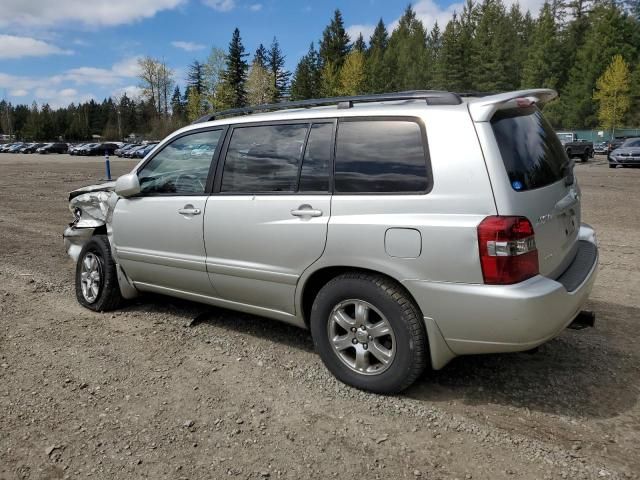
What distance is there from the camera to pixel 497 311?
2.83 m

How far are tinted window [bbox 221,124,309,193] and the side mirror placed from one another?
37.8 inches

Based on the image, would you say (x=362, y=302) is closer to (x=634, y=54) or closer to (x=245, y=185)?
(x=245, y=185)

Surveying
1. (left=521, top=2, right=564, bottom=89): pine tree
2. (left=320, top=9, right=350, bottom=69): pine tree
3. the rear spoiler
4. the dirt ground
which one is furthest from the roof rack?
(left=320, top=9, right=350, bottom=69): pine tree

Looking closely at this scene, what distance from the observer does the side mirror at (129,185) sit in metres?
4.46

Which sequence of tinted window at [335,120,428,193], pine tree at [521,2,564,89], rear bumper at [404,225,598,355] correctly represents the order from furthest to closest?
pine tree at [521,2,564,89], tinted window at [335,120,428,193], rear bumper at [404,225,598,355]

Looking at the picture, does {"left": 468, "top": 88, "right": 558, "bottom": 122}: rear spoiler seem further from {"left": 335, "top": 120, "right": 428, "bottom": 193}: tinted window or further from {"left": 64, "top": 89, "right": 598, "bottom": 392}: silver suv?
{"left": 335, "top": 120, "right": 428, "bottom": 193}: tinted window

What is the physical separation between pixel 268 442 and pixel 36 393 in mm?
1662

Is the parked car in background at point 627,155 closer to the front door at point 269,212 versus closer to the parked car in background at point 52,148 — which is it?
the front door at point 269,212

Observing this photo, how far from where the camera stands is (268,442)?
2883 mm

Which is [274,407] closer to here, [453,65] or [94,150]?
[94,150]

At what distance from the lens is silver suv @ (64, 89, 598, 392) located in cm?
287

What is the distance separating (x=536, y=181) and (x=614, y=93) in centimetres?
6439

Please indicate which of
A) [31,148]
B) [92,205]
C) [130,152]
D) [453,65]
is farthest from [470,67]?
[92,205]

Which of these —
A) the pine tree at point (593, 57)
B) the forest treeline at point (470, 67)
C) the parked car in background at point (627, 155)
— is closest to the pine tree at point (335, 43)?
the forest treeline at point (470, 67)
